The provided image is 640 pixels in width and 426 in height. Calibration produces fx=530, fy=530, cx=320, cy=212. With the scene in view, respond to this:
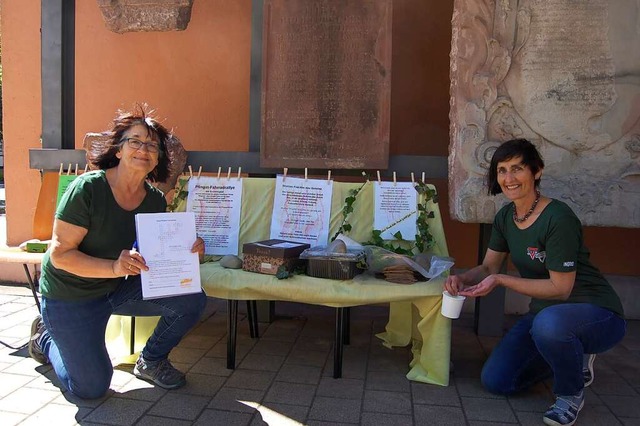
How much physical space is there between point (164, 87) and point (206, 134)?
65 cm

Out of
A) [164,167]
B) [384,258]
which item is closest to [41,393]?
[164,167]

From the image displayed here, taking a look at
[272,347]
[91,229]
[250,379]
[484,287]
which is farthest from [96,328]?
[484,287]

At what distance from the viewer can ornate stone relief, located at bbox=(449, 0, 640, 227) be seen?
3.62m

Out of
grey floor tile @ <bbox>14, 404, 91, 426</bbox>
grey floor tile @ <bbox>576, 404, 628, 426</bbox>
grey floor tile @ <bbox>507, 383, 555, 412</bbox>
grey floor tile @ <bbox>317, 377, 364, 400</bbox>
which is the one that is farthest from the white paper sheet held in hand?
grey floor tile @ <bbox>576, 404, 628, 426</bbox>

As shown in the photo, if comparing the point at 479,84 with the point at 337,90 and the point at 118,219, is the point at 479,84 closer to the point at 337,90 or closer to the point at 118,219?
the point at 337,90

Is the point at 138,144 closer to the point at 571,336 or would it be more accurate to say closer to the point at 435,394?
the point at 435,394

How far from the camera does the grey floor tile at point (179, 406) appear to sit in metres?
2.79

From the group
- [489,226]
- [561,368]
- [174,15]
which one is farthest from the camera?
[174,15]

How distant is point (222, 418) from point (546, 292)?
5.91 feet

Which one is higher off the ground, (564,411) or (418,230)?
(418,230)

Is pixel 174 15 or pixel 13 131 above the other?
pixel 174 15

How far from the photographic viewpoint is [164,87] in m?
5.36

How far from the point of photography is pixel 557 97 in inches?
144

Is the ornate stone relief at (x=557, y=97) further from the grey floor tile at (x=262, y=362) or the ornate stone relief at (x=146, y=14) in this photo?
the ornate stone relief at (x=146, y=14)
